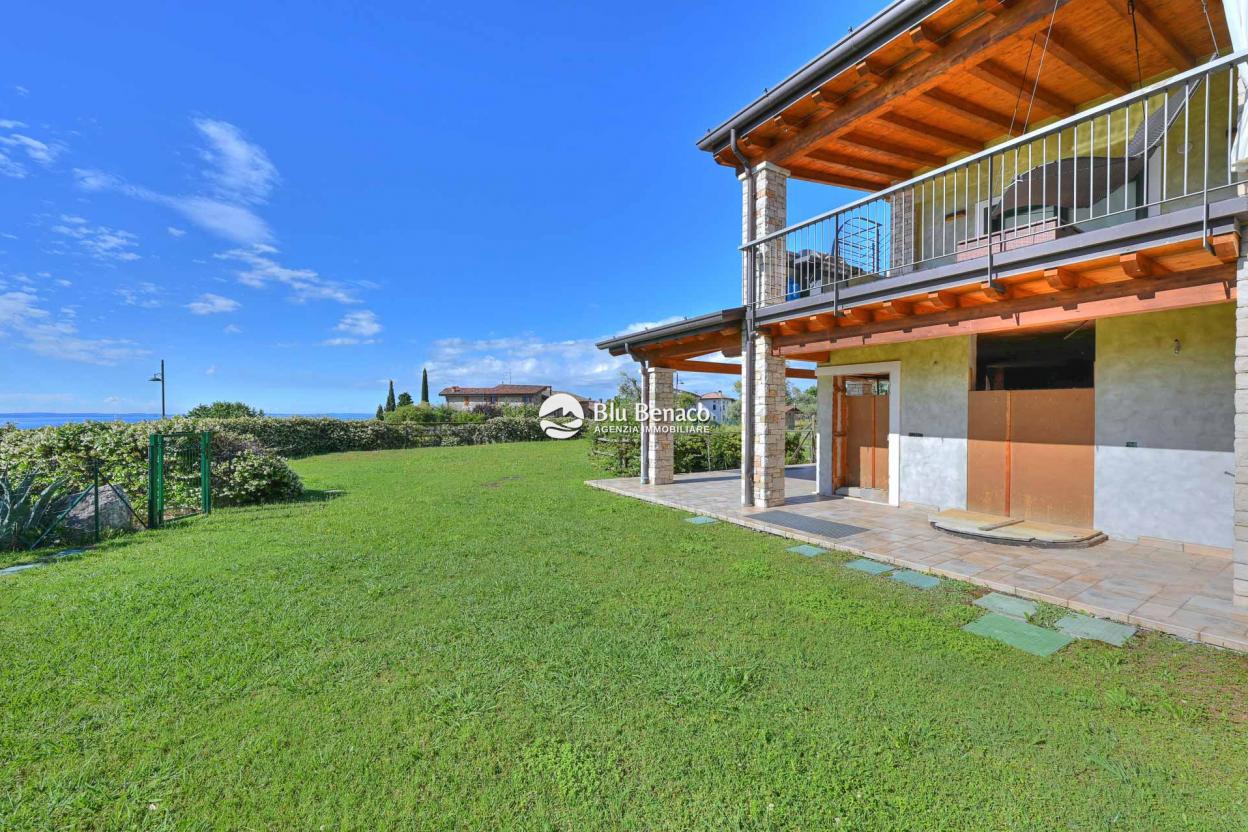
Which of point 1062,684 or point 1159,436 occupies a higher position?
point 1159,436

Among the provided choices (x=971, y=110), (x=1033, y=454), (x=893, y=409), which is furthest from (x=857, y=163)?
(x=1033, y=454)

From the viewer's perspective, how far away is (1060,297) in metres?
5.23

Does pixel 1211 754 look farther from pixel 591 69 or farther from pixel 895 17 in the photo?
pixel 591 69

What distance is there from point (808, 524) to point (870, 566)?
1.81 metres

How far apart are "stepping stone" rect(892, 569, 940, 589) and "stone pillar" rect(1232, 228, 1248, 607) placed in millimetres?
2099

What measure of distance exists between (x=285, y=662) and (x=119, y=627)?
1814 mm

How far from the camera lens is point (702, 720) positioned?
269 cm

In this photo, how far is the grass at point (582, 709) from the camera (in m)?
2.10

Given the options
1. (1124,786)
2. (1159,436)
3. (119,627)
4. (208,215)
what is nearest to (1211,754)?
(1124,786)

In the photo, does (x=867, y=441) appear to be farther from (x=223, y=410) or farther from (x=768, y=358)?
(x=223, y=410)

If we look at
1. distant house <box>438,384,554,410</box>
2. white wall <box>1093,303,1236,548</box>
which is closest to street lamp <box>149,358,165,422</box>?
white wall <box>1093,303,1236,548</box>

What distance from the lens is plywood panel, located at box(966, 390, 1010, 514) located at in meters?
7.23

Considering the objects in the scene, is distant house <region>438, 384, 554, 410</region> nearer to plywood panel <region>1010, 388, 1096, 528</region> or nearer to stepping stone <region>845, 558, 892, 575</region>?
plywood panel <region>1010, 388, 1096, 528</region>

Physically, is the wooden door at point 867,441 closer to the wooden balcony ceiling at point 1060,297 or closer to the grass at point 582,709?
the wooden balcony ceiling at point 1060,297
